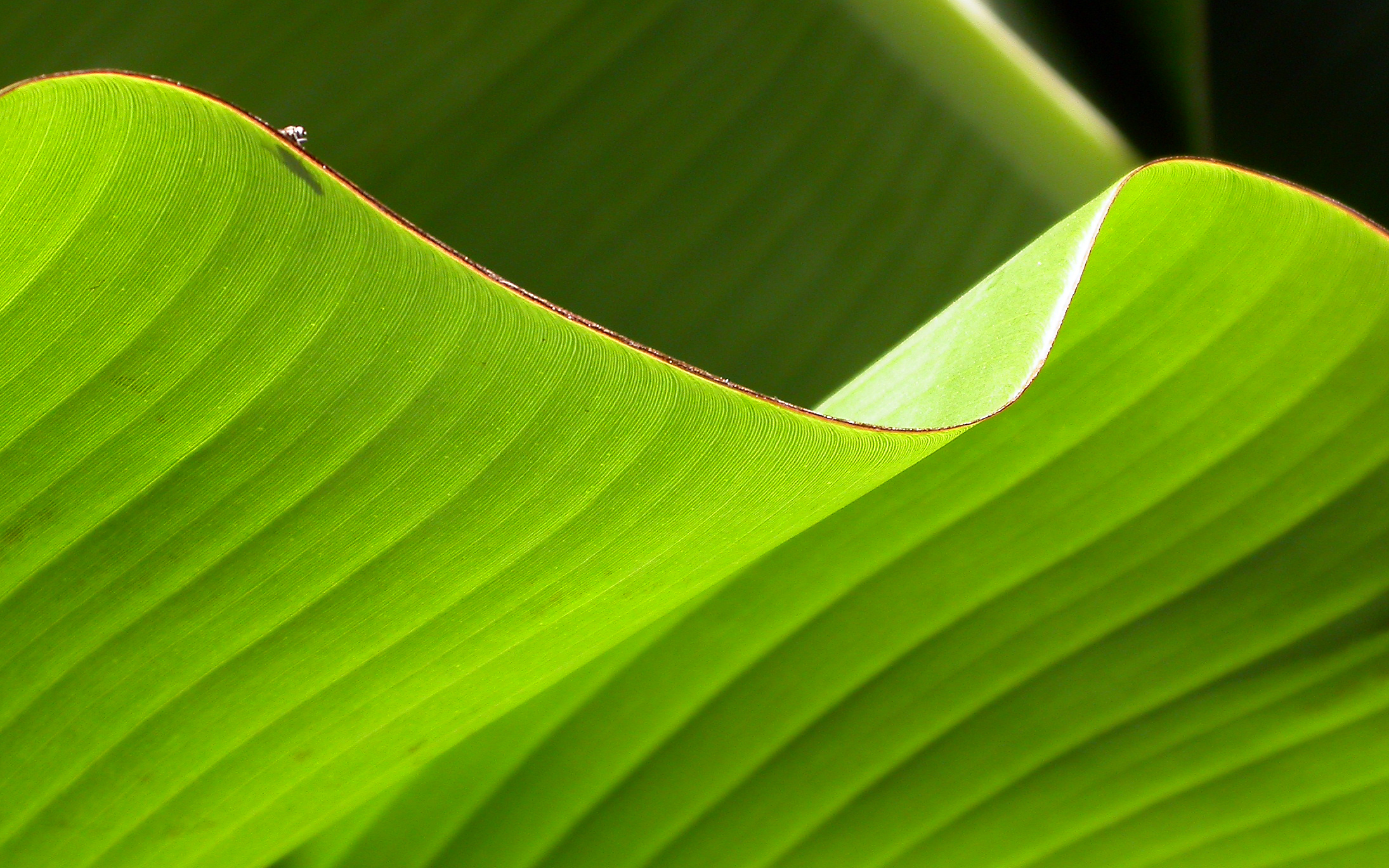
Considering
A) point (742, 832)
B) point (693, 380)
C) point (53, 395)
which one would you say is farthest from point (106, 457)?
point (742, 832)

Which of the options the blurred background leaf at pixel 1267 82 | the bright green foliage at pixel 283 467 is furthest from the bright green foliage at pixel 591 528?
the blurred background leaf at pixel 1267 82

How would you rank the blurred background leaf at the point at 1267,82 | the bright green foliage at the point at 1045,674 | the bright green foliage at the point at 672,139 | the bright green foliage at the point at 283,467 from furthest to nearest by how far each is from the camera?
the blurred background leaf at the point at 1267,82 < the bright green foliage at the point at 672,139 < the bright green foliage at the point at 1045,674 < the bright green foliage at the point at 283,467

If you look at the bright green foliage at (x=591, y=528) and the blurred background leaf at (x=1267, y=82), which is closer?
the bright green foliage at (x=591, y=528)

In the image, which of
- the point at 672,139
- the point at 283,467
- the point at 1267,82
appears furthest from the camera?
the point at 1267,82

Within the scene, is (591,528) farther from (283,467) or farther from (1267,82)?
(1267,82)

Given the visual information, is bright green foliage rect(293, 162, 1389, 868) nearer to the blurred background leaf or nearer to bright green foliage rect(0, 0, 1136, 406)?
bright green foliage rect(0, 0, 1136, 406)

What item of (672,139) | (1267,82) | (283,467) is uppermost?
(1267,82)

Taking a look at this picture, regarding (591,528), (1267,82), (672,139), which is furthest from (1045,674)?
(1267,82)

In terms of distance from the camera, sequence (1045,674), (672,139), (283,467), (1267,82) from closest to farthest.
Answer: (283,467) < (1045,674) < (672,139) < (1267,82)

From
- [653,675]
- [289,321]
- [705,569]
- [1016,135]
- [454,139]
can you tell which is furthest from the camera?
[1016,135]

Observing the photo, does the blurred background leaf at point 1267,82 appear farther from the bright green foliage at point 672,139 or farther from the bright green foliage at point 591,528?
the bright green foliage at point 591,528

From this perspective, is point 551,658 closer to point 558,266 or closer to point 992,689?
point 992,689
